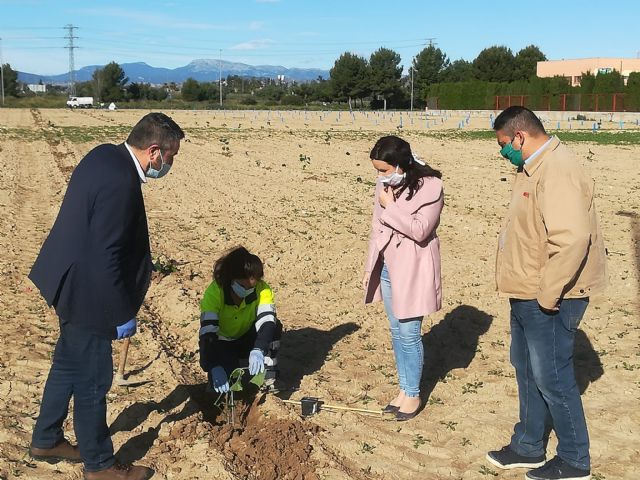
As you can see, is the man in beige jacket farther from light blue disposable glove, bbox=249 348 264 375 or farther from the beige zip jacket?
light blue disposable glove, bbox=249 348 264 375

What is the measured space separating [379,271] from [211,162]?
1456 centimetres

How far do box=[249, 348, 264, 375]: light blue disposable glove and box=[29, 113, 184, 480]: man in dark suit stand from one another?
3.19 feet

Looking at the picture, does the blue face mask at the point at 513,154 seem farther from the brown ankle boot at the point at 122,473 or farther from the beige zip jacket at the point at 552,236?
the brown ankle boot at the point at 122,473

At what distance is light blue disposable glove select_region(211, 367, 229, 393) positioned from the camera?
4.38 m

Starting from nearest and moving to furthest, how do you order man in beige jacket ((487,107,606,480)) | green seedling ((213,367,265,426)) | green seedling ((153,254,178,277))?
man in beige jacket ((487,107,606,480)) → green seedling ((213,367,265,426)) → green seedling ((153,254,178,277))

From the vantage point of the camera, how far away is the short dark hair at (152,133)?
3439mm

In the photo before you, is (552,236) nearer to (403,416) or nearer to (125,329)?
(403,416)

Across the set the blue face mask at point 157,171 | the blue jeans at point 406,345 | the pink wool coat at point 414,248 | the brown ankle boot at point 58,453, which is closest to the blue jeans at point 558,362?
the pink wool coat at point 414,248

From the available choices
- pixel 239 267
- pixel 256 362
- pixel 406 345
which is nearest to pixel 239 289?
pixel 239 267

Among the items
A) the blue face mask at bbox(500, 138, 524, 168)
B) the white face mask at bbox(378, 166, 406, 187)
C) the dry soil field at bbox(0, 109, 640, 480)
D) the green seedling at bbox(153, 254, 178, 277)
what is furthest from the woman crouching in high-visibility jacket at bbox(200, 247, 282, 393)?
the green seedling at bbox(153, 254, 178, 277)

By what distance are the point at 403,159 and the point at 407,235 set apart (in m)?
0.45

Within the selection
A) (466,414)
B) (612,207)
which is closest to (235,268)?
(466,414)

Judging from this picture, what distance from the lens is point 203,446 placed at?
419cm

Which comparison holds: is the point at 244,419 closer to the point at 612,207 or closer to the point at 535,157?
the point at 535,157
